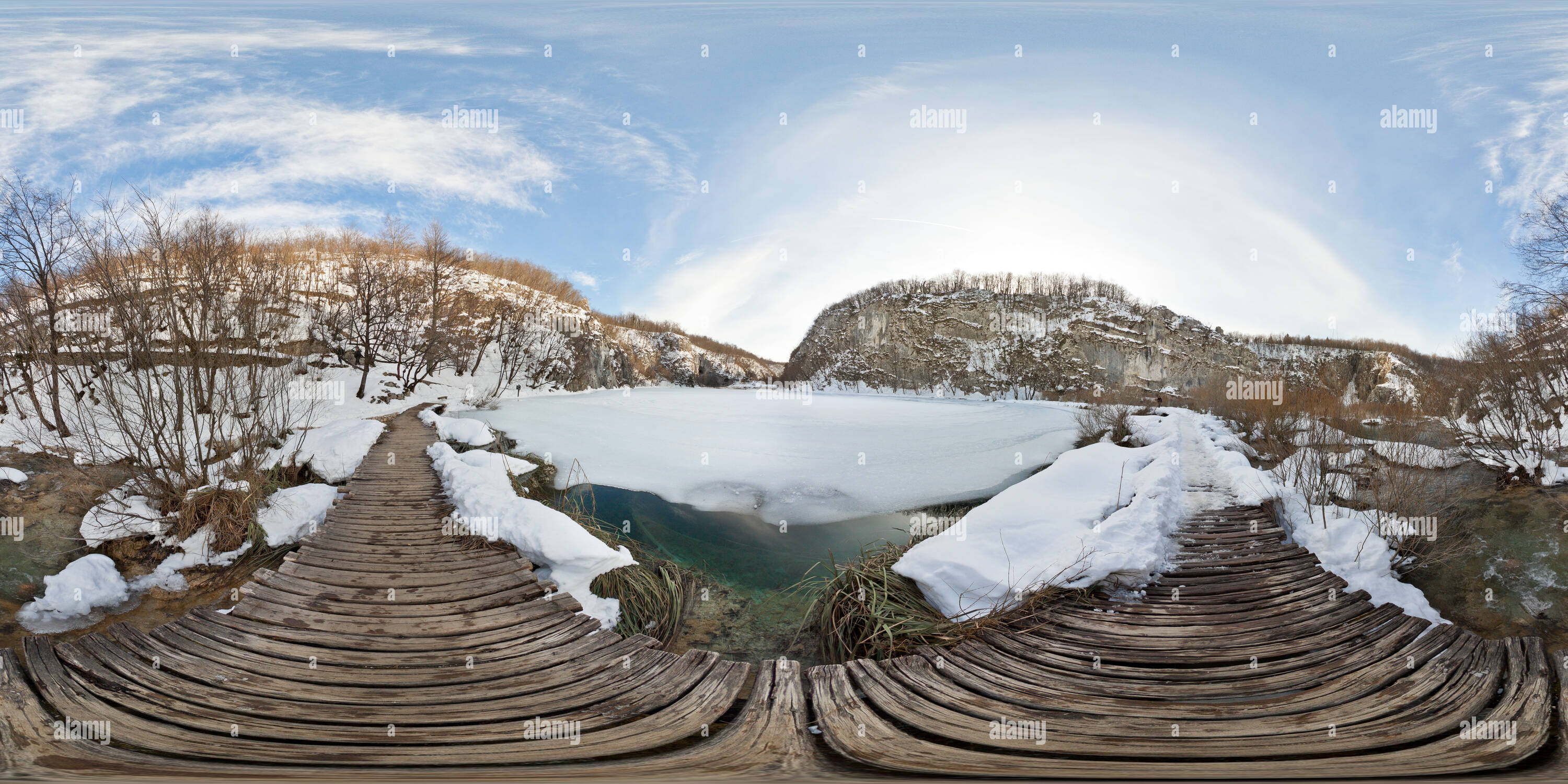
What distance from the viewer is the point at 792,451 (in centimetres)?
1366

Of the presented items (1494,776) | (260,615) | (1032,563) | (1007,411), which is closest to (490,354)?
(1007,411)

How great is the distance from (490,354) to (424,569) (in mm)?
32709

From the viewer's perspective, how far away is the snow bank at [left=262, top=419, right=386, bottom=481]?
8.39 meters

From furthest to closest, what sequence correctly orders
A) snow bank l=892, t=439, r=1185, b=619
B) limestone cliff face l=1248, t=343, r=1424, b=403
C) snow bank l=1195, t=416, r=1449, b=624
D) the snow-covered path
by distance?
limestone cliff face l=1248, t=343, r=1424, b=403
the snow-covered path
snow bank l=1195, t=416, r=1449, b=624
snow bank l=892, t=439, r=1185, b=619

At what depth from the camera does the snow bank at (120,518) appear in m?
6.10

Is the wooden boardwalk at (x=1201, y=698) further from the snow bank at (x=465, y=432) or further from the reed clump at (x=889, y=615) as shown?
the snow bank at (x=465, y=432)

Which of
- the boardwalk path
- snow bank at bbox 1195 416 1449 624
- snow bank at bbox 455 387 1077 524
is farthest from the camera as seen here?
snow bank at bbox 455 387 1077 524

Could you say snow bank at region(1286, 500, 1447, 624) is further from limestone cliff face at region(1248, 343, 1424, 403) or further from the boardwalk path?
limestone cliff face at region(1248, 343, 1424, 403)

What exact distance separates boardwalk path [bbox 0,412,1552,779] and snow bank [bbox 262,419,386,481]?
5166 mm

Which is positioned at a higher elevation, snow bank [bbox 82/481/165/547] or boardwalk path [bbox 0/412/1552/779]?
snow bank [bbox 82/481/165/547]

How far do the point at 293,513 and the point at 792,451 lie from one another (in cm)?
941

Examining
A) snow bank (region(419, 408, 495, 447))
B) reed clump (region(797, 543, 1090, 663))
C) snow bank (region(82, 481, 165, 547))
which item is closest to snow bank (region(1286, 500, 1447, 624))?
reed clump (region(797, 543, 1090, 663))

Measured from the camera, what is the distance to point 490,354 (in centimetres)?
3375

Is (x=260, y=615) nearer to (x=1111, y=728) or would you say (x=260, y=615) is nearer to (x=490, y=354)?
(x=1111, y=728)
